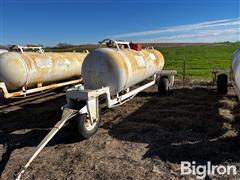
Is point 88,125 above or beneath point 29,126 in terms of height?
above

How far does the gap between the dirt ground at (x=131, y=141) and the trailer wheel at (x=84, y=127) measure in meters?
0.13

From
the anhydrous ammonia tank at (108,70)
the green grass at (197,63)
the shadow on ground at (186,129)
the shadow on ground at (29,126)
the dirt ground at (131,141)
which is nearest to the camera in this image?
the dirt ground at (131,141)

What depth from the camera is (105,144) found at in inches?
221

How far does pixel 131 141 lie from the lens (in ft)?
18.7

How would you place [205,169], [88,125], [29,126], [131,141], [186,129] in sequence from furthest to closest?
[29,126]
[186,129]
[88,125]
[131,141]
[205,169]

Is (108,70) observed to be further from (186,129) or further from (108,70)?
(186,129)

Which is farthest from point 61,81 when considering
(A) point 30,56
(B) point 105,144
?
(B) point 105,144

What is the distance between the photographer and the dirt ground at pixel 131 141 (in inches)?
182

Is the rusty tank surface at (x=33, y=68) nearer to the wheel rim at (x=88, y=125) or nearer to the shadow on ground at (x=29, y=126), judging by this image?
the shadow on ground at (x=29, y=126)

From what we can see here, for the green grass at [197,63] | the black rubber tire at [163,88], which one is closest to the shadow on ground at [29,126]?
the black rubber tire at [163,88]

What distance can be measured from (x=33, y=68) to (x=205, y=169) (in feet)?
20.7

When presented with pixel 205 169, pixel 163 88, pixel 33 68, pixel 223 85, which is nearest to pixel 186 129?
pixel 205 169

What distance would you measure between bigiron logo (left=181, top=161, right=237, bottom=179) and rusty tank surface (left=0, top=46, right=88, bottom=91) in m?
5.83

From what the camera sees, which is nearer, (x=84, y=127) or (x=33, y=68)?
(x=84, y=127)
